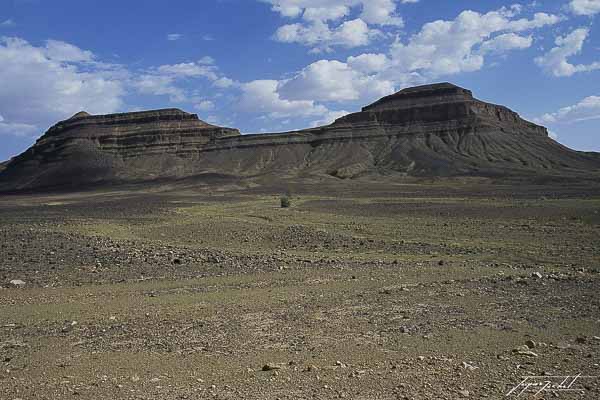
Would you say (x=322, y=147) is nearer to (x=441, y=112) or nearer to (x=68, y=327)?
(x=441, y=112)

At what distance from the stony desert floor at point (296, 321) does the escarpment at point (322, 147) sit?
111 m

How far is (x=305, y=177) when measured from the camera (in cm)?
12731

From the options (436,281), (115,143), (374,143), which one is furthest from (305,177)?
(436,281)

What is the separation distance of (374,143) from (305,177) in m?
41.3

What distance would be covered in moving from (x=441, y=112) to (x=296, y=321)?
529 feet

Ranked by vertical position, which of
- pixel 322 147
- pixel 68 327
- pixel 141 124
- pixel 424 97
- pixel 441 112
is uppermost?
pixel 424 97

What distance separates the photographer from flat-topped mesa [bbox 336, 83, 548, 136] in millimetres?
160500

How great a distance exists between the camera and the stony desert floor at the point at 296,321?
24.2ft

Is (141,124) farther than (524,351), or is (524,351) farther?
(141,124)

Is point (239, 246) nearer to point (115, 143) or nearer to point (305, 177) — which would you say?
point (305, 177)

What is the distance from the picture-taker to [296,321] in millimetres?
10523
